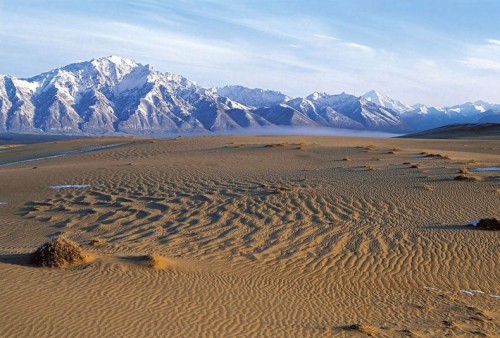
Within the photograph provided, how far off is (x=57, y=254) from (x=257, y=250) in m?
5.17

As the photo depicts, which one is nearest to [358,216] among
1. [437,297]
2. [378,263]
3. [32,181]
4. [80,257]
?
[378,263]

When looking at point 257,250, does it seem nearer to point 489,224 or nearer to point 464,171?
point 489,224

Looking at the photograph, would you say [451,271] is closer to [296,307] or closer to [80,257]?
[296,307]

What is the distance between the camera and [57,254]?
10461 mm

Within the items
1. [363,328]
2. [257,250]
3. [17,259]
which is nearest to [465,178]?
[257,250]

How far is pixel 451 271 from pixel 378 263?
1.68m

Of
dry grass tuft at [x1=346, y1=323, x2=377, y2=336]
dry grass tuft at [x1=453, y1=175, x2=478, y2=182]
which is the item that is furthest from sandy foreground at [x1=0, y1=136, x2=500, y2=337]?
dry grass tuft at [x1=453, y1=175, x2=478, y2=182]

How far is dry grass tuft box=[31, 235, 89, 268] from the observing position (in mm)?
10398

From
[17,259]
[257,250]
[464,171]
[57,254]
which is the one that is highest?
[464,171]

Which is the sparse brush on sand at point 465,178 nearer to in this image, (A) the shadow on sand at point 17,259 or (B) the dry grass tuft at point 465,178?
(B) the dry grass tuft at point 465,178

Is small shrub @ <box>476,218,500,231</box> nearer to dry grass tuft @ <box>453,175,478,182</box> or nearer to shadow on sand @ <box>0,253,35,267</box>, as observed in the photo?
dry grass tuft @ <box>453,175,478,182</box>

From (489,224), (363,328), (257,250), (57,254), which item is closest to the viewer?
(363,328)

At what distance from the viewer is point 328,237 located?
14.5 m

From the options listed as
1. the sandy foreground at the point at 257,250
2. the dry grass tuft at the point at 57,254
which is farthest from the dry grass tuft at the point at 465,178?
the dry grass tuft at the point at 57,254
